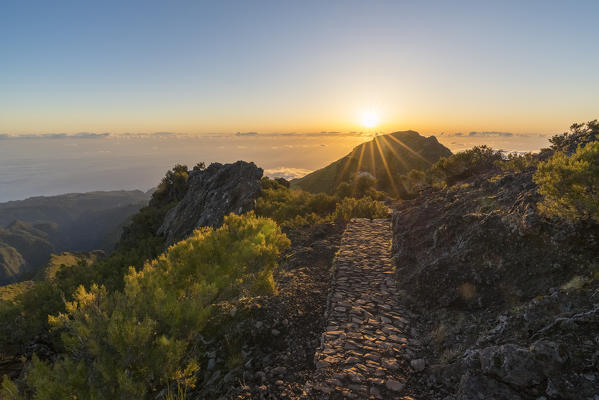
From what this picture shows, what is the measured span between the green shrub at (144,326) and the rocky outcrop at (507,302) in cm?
408

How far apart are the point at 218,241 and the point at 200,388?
4297 millimetres

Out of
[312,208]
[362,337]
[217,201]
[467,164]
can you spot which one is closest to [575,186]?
[362,337]

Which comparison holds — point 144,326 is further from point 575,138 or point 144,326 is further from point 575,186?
point 575,138

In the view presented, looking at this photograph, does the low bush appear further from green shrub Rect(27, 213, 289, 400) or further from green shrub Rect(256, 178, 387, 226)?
green shrub Rect(27, 213, 289, 400)

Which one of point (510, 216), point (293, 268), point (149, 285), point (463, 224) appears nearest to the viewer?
point (149, 285)

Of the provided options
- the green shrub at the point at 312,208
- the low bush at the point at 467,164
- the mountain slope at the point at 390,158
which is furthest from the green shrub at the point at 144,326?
the mountain slope at the point at 390,158

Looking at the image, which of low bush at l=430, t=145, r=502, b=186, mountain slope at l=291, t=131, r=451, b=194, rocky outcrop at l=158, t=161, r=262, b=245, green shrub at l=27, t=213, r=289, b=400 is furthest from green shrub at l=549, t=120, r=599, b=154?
mountain slope at l=291, t=131, r=451, b=194

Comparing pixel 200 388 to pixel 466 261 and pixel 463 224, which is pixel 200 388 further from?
pixel 463 224

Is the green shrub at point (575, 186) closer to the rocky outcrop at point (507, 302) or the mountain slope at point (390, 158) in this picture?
the rocky outcrop at point (507, 302)

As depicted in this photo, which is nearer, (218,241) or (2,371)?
(218,241)

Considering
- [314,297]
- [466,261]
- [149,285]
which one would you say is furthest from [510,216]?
[149,285]

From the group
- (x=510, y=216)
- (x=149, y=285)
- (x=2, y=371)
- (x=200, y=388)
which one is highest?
(x=510, y=216)

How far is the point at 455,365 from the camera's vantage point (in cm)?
458

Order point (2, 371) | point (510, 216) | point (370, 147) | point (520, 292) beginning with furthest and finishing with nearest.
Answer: point (370, 147), point (2, 371), point (510, 216), point (520, 292)
